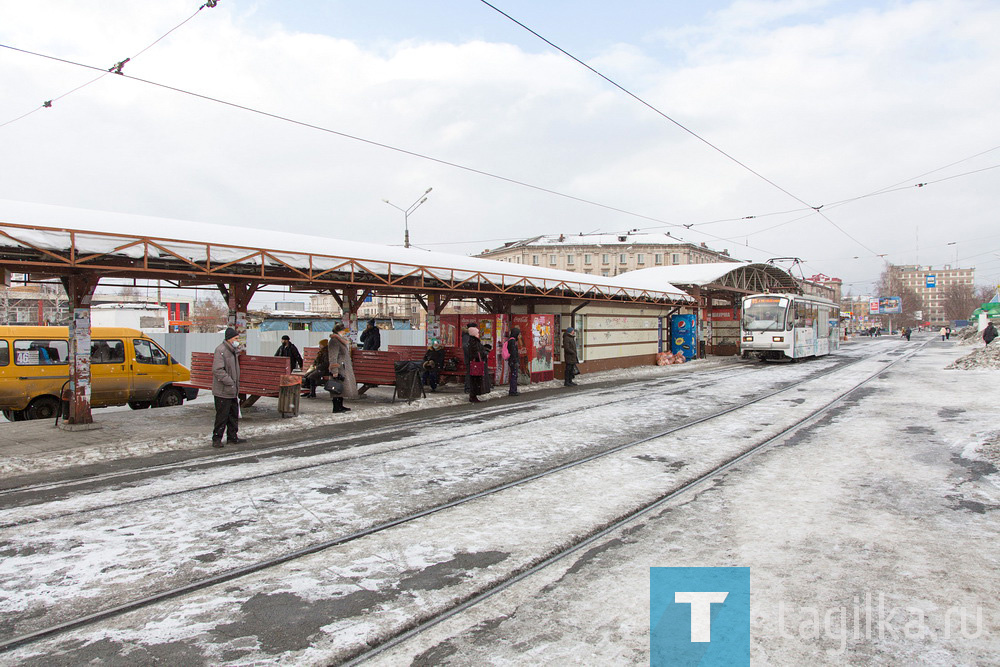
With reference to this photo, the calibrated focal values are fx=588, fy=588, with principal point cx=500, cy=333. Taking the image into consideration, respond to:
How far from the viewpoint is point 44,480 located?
7.14 m

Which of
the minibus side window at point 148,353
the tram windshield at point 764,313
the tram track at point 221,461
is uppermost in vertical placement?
the tram windshield at point 764,313

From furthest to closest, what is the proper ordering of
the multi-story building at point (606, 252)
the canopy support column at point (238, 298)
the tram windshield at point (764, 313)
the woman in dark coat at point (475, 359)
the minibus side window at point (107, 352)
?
1. the multi-story building at point (606, 252)
2. the tram windshield at point (764, 313)
3. the woman in dark coat at point (475, 359)
4. the minibus side window at point (107, 352)
5. the canopy support column at point (238, 298)

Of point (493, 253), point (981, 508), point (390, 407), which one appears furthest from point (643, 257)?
point (981, 508)

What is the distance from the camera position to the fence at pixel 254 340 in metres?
26.0

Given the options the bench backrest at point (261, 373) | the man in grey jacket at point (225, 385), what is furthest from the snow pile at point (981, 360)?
the man in grey jacket at point (225, 385)

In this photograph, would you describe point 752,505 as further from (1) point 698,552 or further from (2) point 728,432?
(2) point 728,432

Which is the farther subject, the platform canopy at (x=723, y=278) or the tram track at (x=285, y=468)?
the platform canopy at (x=723, y=278)

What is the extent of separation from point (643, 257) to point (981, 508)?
8382 centimetres

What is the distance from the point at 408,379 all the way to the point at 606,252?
7763 centimetres

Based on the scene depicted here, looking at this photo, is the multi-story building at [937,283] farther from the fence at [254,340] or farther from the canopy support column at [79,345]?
the canopy support column at [79,345]

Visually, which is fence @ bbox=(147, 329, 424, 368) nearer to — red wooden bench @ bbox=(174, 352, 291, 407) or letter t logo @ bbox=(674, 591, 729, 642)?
red wooden bench @ bbox=(174, 352, 291, 407)

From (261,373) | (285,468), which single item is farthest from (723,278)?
(285,468)

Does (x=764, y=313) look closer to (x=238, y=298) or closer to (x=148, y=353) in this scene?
(x=238, y=298)
